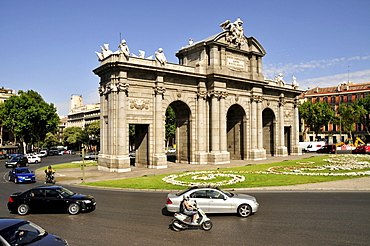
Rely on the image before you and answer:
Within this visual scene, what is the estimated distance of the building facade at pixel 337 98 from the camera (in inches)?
4063

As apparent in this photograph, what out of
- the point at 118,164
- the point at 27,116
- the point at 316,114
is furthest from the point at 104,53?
the point at 316,114

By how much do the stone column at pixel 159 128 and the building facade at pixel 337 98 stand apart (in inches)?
3282

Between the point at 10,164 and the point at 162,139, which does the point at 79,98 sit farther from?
the point at 162,139

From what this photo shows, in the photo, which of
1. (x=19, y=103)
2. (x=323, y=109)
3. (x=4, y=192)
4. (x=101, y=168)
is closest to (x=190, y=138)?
(x=101, y=168)

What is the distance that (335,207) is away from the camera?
632 inches

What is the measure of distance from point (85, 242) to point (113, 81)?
26325 millimetres

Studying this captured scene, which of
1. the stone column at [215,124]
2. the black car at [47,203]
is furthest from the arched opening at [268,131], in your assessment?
the black car at [47,203]

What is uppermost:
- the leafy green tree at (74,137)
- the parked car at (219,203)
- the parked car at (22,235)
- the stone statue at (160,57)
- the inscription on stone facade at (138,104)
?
the stone statue at (160,57)

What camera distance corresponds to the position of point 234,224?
13.2 metres

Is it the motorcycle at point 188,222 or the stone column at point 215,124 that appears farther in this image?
the stone column at point 215,124

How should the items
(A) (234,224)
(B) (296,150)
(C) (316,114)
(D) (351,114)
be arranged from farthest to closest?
(C) (316,114)
(D) (351,114)
(B) (296,150)
(A) (234,224)

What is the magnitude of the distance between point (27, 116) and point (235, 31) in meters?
54.7

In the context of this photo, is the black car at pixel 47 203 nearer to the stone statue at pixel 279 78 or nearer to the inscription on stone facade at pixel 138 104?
the inscription on stone facade at pixel 138 104

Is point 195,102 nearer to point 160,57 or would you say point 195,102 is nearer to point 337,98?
point 160,57
